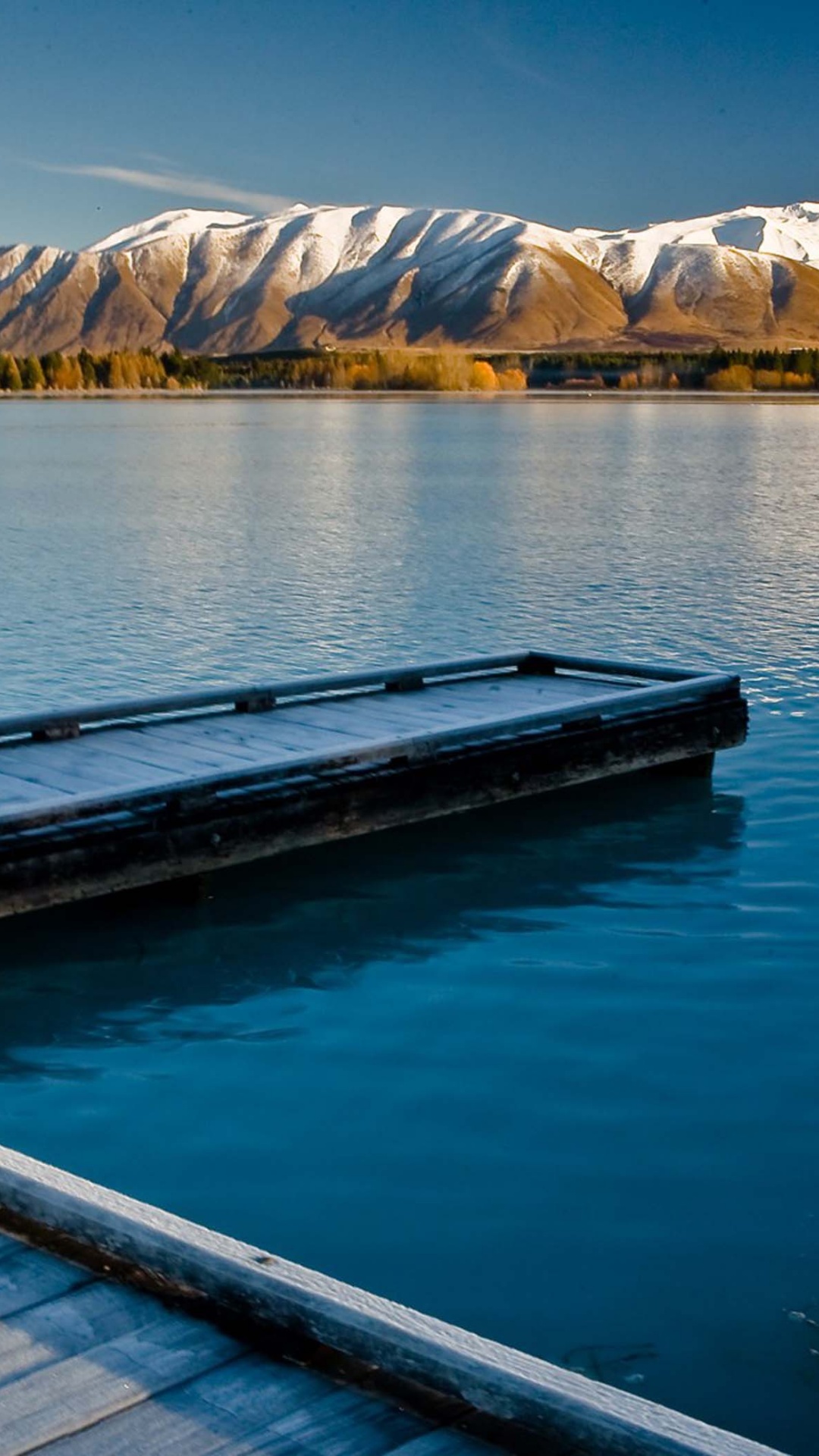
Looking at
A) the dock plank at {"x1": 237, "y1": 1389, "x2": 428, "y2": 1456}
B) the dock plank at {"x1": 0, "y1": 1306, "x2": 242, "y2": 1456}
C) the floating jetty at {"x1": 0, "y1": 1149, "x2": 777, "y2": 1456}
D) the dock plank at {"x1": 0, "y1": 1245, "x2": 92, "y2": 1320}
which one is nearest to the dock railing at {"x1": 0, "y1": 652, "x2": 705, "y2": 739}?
the dock plank at {"x1": 0, "y1": 1245, "x2": 92, "y2": 1320}

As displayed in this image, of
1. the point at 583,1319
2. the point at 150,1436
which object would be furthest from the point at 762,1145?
the point at 150,1436

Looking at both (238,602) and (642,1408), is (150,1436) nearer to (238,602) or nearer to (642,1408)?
(642,1408)

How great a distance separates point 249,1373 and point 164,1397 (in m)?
0.22

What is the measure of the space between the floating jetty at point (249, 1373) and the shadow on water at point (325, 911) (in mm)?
3886

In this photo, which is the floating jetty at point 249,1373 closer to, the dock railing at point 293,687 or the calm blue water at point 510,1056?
the calm blue water at point 510,1056

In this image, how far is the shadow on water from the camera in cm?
901

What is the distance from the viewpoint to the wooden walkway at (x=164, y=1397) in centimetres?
365

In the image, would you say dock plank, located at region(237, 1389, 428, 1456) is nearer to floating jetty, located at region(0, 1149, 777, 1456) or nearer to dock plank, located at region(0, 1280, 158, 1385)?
floating jetty, located at region(0, 1149, 777, 1456)

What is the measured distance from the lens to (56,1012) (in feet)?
28.8

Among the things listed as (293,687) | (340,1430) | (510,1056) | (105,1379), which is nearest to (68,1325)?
(105,1379)

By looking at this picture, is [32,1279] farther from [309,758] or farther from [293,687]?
[293,687]

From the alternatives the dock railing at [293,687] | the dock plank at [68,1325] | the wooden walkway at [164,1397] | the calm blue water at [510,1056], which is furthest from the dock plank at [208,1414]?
the dock railing at [293,687]

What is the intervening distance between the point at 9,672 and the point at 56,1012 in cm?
1145

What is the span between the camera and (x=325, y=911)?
10.5 metres
